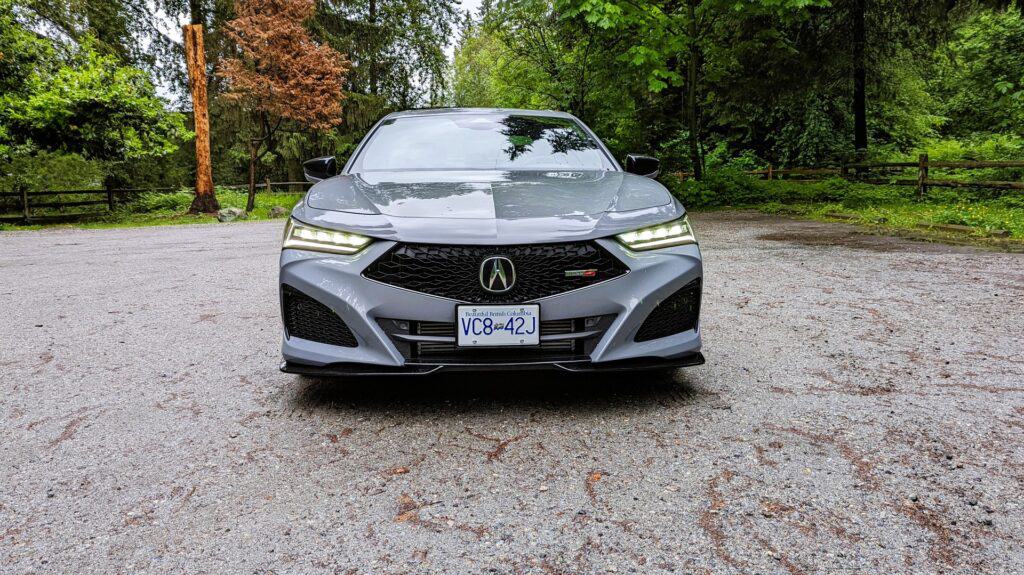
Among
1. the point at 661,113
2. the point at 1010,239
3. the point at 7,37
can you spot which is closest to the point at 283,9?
the point at 7,37

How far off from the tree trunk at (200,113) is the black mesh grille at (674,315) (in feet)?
64.2

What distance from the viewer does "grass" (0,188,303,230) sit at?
59.3 feet

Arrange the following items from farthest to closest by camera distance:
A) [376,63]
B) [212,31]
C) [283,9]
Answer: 1. [376,63]
2. [212,31]
3. [283,9]

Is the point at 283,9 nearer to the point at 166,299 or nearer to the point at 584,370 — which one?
the point at 166,299

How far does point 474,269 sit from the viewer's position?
262 cm

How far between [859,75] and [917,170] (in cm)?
308

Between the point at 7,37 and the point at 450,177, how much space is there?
59.4 ft

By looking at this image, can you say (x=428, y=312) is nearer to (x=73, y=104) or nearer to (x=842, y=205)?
(x=842, y=205)

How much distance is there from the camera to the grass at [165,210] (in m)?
18.1

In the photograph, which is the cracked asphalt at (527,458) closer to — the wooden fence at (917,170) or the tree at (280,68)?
the wooden fence at (917,170)

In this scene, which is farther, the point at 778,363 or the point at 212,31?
the point at 212,31

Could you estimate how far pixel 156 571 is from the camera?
69.2 inches

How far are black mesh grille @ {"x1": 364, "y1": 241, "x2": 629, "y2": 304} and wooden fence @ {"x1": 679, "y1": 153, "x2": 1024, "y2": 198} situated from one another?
13537mm

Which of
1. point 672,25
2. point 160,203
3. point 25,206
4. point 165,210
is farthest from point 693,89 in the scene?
point 25,206
